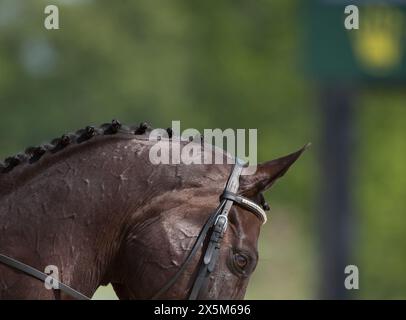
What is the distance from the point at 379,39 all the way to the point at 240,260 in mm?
5894

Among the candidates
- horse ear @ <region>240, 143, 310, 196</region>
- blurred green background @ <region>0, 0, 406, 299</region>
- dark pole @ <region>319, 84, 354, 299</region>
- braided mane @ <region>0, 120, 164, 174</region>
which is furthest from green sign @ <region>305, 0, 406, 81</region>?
blurred green background @ <region>0, 0, 406, 299</region>

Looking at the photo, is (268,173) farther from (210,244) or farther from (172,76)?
(172,76)

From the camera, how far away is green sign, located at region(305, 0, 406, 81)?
29.4 ft

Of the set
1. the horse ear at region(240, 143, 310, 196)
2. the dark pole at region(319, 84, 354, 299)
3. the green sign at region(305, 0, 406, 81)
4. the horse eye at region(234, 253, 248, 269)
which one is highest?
the green sign at region(305, 0, 406, 81)

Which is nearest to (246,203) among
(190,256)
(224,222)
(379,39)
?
(224,222)

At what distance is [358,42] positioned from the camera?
9.06 metres

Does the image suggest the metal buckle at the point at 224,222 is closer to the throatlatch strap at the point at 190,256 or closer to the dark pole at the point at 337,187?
the throatlatch strap at the point at 190,256

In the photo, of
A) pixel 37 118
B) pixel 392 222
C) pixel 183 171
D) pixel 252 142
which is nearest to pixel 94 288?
pixel 183 171

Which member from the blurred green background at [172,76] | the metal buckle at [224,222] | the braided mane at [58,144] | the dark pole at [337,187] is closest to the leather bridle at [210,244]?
the metal buckle at [224,222]

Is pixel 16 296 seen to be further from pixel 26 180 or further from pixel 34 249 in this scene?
pixel 26 180

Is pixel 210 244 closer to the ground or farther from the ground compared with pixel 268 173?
closer to the ground

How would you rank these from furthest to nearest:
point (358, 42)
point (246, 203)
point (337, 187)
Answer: point (337, 187) → point (358, 42) → point (246, 203)

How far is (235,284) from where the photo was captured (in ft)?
11.6

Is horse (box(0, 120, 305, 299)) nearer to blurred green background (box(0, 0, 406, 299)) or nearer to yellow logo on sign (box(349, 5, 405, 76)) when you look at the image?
yellow logo on sign (box(349, 5, 405, 76))
